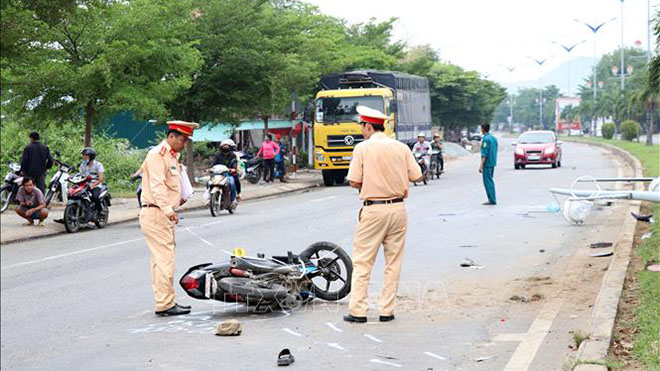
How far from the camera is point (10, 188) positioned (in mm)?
23078

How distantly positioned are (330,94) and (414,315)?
2538cm

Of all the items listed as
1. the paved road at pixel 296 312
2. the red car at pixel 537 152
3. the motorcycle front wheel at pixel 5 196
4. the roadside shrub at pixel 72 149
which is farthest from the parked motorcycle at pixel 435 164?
the motorcycle front wheel at pixel 5 196

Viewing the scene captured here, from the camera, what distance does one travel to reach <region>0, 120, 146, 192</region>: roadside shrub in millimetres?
30797

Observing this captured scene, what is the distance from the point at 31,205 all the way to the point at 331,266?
36.9 feet

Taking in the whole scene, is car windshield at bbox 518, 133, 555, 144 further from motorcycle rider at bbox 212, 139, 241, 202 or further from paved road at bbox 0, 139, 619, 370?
paved road at bbox 0, 139, 619, 370

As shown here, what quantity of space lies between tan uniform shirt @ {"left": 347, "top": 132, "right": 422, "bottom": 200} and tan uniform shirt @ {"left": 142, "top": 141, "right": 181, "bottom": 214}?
6.17 feet

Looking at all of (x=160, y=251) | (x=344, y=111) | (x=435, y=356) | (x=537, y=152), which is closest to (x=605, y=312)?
(x=435, y=356)

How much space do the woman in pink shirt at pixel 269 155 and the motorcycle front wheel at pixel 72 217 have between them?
16066 millimetres

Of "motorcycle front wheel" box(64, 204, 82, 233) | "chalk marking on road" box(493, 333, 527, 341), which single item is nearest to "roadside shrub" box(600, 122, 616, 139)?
"motorcycle front wheel" box(64, 204, 82, 233)

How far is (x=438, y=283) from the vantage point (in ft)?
37.9

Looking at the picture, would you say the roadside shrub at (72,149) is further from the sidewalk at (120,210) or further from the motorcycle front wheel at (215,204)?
the motorcycle front wheel at (215,204)

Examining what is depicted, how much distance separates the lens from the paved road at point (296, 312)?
8070 millimetres

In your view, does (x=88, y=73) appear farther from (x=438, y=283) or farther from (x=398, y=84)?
(x=398, y=84)

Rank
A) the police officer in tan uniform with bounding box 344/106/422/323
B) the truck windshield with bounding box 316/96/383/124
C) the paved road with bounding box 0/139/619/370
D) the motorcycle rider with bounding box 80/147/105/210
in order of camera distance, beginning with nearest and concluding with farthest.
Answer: the paved road with bounding box 0/139/619/370 → the police officer in tan uniform with bounding box 344/106/422/323 → the motorcycle rider with bounding box 80/147/105/210 → the truck windshield with bounding box 316/96/383/124
